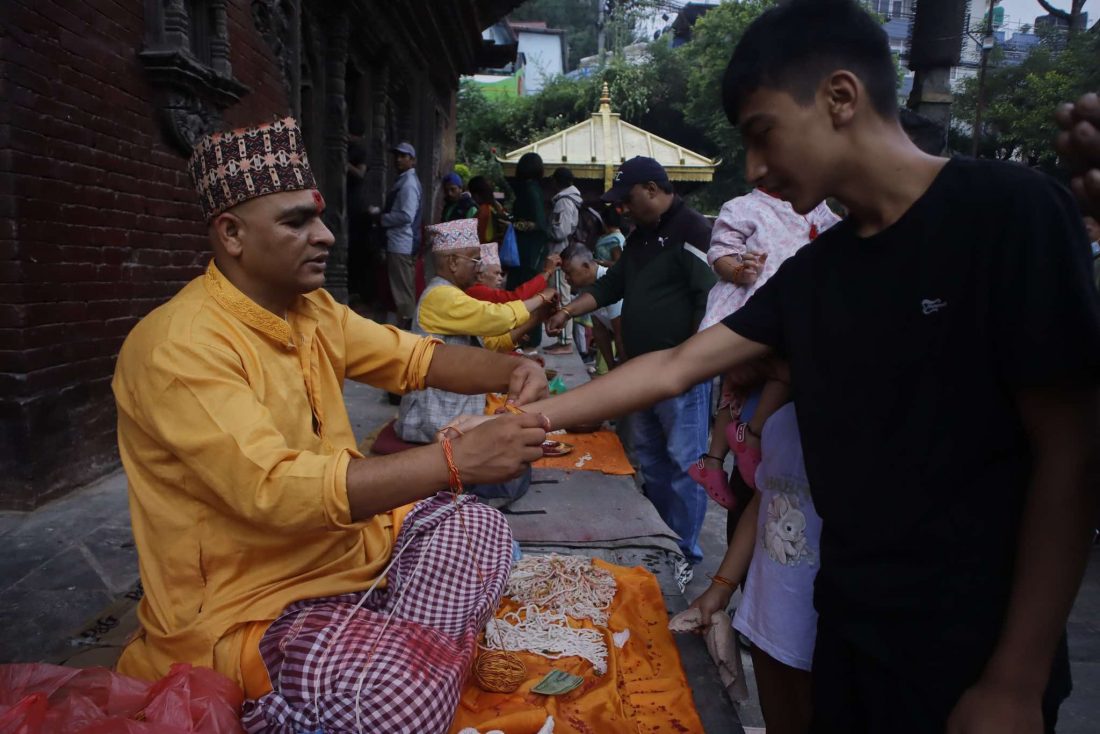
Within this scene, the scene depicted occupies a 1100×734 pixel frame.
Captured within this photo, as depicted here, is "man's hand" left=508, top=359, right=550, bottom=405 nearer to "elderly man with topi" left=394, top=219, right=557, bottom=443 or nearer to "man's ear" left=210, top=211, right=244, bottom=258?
"man's ear" left=210, top=211, right=244, bottom=258

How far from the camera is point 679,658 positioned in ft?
8.64

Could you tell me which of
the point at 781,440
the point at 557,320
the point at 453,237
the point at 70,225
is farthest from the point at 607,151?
the point at 781,440

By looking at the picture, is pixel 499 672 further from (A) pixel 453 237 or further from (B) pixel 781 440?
(A) pixel 453 237

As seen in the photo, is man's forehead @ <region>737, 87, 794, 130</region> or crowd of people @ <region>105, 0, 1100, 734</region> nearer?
crowd of people @ <region>105, 0, 1100, 734</region>

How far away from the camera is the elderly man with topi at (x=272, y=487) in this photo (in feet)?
5.64

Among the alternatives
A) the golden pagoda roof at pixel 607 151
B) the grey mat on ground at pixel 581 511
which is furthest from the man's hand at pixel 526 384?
the golden pagoda roof at pixel 607 151

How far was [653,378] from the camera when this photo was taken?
75.4 inches

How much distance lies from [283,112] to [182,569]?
5178 mm

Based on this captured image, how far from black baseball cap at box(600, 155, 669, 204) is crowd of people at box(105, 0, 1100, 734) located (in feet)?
5.91

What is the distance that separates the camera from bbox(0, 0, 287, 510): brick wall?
318cm

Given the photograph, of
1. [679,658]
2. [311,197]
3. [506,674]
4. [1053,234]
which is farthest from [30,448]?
[1053,234]

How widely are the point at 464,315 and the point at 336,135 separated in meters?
4.86

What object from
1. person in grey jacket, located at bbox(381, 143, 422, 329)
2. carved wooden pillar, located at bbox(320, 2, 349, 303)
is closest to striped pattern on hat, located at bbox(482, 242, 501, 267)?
person in grey jacket, located at bbox(381, 143, 422, 329)

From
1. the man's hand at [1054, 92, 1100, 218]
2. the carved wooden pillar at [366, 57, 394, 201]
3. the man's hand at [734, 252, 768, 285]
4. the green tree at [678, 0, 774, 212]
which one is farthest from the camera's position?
the green tree at [678, 0, 774, 212]
